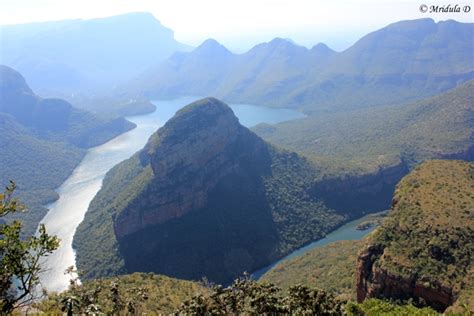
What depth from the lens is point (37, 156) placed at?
7589 inches

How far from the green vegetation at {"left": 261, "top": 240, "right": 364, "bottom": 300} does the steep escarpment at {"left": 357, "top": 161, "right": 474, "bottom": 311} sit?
30.5 feet

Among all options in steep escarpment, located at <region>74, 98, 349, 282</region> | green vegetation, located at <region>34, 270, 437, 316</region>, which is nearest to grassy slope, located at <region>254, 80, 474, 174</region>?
steep escarpment, located at <region>74, 98, 349, 282</region>

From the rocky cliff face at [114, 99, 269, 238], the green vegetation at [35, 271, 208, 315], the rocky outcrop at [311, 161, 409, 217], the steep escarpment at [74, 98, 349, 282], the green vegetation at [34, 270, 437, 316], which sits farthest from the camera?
the rocky outcrop at [311, 161, 409, 217]

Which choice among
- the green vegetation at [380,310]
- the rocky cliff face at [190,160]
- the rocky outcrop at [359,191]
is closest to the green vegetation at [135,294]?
the green vegetation at [380,310]

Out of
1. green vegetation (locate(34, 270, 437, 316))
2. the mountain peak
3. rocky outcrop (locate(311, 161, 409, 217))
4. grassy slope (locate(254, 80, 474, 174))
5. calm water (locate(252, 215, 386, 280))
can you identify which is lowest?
calm water (locate(252, 215, 386, 280))

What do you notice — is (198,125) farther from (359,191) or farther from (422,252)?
(422,252)

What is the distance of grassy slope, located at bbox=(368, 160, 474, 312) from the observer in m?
55.6

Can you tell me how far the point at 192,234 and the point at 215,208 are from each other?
439 inches

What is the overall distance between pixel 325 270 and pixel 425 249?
25.6 m

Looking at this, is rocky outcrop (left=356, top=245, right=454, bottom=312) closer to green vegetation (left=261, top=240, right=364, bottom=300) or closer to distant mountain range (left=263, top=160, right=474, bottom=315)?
distant mountain range (left=263, top=160, right=474, bottom=315)

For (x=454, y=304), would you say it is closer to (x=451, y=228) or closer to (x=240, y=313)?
(x=451, y=228)

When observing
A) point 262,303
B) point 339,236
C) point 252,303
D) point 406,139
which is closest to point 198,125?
point 339,236

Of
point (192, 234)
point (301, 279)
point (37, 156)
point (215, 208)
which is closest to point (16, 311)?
point (301, 279)

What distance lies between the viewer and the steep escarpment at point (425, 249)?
5472cm
